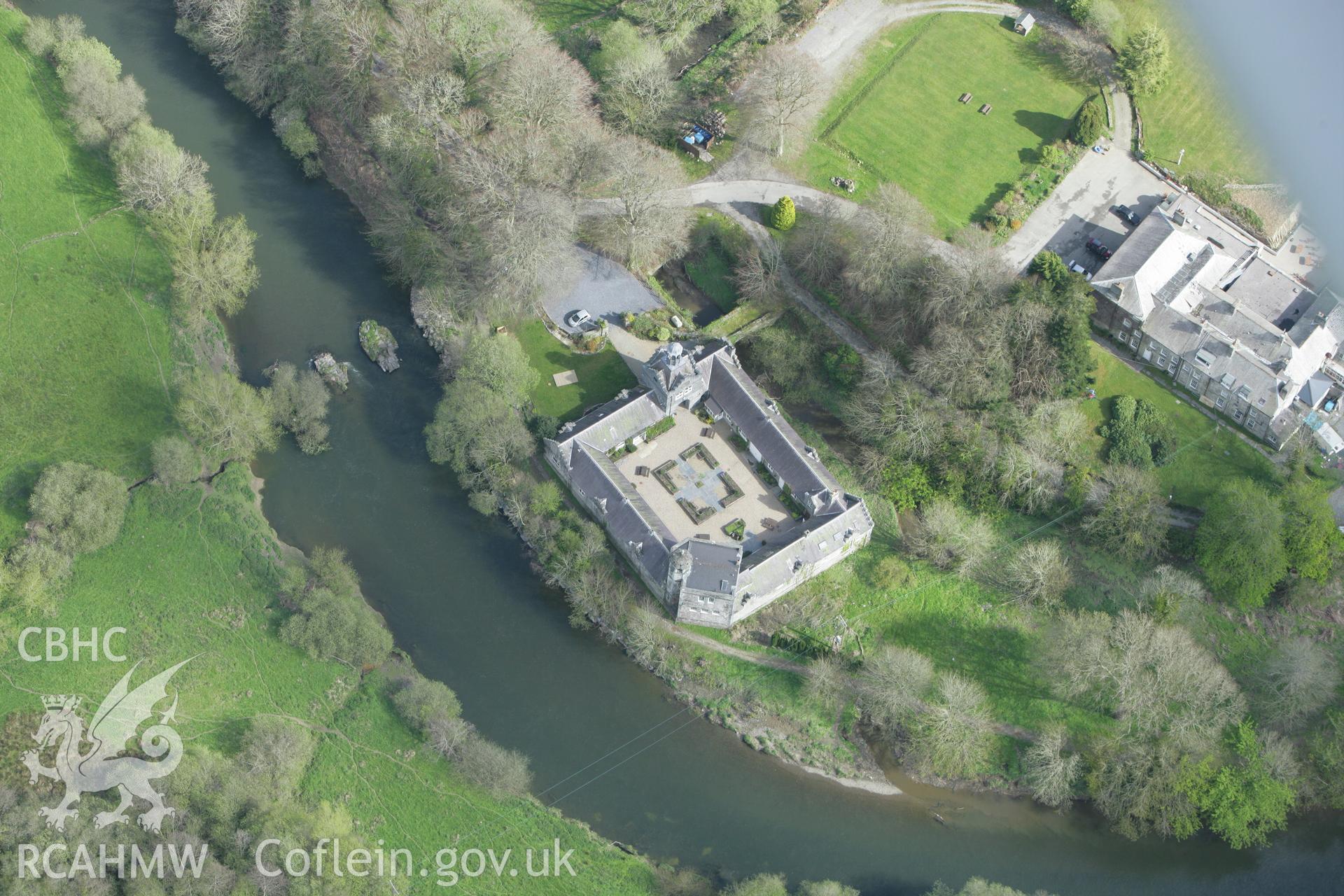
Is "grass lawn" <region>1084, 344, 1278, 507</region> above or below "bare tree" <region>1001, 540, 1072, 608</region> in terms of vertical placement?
above

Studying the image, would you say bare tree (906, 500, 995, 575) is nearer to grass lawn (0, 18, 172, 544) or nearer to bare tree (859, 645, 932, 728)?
bare tree (859, 645, 932, 728)

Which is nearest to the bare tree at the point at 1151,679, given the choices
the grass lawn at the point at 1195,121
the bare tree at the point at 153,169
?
the grass lawn at the point at 1195,121

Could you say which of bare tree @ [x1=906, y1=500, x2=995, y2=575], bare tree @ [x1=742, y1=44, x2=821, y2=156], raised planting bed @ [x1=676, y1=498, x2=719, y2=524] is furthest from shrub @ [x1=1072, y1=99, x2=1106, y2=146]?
raised planting bed @ [x1=676, y1=498, x2=719, y2=524]

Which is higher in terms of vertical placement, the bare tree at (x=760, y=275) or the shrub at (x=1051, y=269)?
the shrub at (x=1051, y=269)

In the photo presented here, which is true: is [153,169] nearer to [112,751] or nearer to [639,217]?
[639,217]

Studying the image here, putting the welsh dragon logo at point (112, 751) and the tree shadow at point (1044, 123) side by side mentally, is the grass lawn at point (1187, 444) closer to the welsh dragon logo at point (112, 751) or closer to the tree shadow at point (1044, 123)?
the tree shadow at point (1044, 123)
